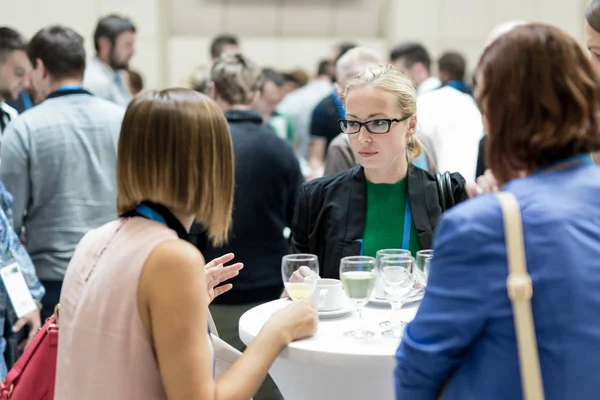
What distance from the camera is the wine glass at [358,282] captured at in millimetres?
1984

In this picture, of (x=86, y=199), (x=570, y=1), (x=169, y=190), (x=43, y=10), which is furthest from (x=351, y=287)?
(x=570, y=1)

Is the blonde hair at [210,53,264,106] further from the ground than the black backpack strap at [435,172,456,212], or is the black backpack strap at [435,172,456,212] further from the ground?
the blonde hair at [210,53,264,106]

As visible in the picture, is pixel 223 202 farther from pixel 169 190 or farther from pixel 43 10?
pixel 43 10

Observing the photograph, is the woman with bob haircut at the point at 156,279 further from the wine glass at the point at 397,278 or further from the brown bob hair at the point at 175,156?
the wine glass at the point at 397,278

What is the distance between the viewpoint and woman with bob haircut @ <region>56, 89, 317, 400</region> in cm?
153

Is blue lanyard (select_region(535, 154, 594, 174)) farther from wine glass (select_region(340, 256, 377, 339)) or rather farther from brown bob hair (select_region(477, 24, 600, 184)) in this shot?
wine glass (select_region(340, 256, 377, 339))

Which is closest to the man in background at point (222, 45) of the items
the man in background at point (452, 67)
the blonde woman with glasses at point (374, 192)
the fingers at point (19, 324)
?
the man in background at point (452, 67)

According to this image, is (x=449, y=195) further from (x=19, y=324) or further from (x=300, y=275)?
(x=19, y=324)

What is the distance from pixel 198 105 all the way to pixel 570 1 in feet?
30.0

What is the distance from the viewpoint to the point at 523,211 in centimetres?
130

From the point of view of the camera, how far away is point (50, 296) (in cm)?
348

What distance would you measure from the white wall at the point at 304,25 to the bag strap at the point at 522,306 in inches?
302

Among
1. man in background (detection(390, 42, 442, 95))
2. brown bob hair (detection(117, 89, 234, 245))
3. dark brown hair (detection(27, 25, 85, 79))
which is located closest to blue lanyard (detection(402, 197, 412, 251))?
brown bob hair (detection(117, 89, 234, 245))

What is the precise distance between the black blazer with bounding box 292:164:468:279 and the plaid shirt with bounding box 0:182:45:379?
100cm
